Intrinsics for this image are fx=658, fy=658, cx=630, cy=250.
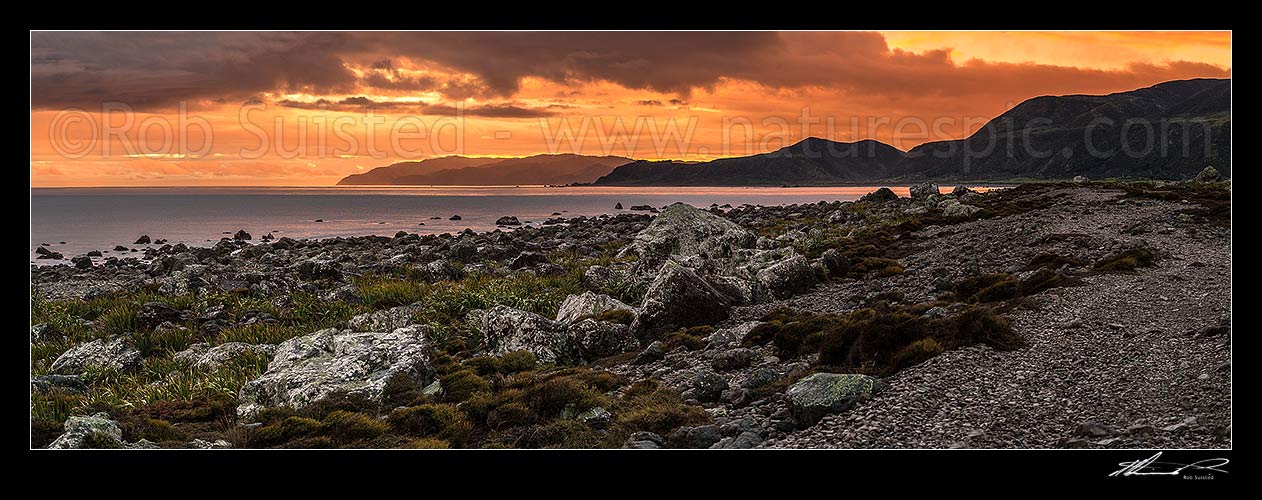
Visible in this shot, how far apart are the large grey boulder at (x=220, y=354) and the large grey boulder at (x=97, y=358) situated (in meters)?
0.88

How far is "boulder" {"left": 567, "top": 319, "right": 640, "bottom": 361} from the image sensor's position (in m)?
14.4

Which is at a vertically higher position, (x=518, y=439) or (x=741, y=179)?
(x=741, y=179)

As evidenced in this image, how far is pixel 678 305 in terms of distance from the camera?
54.4 ft

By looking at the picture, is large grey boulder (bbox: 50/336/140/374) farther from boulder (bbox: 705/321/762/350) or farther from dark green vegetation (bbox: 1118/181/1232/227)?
dark green vegetation (bbox: 1118/181/1232/227)

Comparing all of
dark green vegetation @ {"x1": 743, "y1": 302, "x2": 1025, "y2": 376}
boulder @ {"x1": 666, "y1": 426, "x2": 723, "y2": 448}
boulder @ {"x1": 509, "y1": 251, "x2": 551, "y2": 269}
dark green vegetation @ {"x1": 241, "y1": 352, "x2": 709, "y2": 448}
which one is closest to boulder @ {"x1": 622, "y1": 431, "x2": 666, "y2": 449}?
boulder @ {"x1": 666, "y1": 426, "x2": 723, "y2": 448}

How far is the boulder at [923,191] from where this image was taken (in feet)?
194

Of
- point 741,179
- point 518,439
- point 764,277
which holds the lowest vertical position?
point 518,439

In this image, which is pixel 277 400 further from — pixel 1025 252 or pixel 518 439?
pixel 1025 252

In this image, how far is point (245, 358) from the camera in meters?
13.8

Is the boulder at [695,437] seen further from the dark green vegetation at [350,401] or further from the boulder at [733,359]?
the boulder at [733,359]

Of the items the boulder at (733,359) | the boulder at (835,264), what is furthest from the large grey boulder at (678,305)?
the boulder at (835,264)

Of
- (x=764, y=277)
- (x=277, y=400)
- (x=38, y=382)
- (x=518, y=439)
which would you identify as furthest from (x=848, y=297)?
(x=38, y=382)

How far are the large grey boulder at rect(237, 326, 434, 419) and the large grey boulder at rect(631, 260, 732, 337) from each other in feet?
18.8

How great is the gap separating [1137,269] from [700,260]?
38.6 ft
